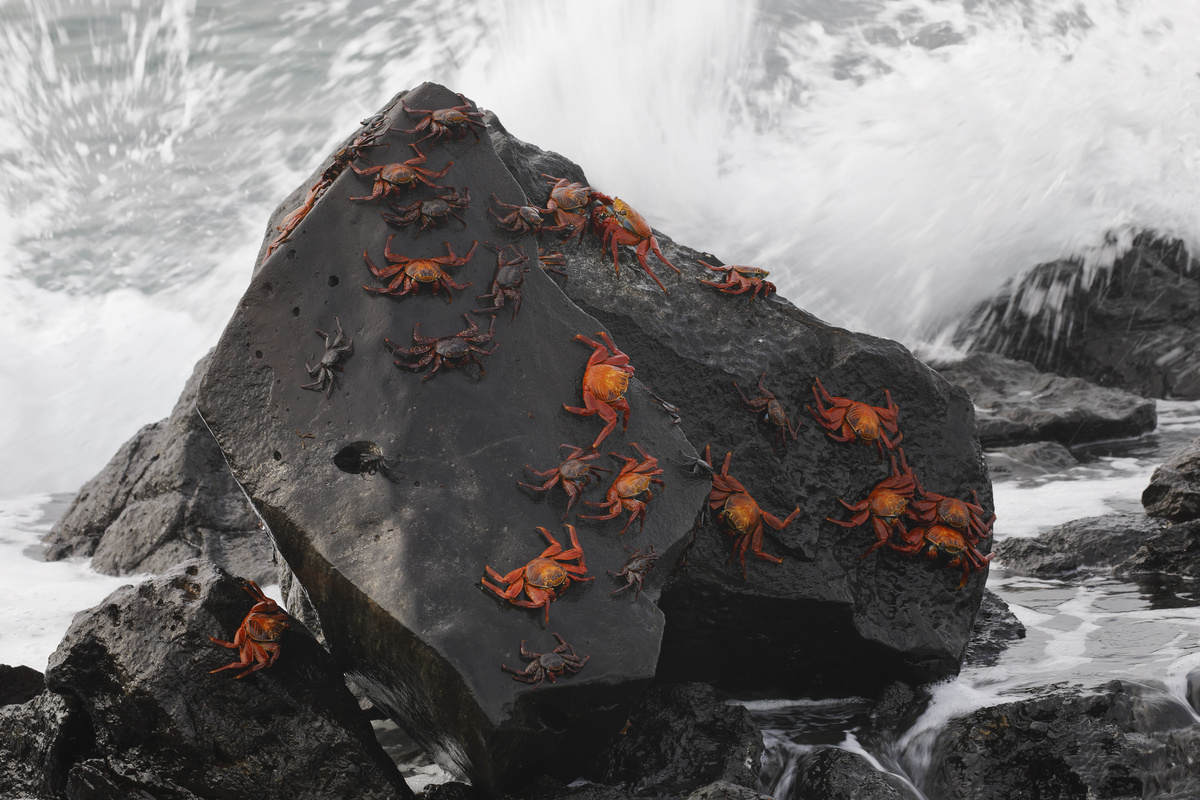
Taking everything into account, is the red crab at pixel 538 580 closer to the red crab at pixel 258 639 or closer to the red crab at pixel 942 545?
the red crab at pixel 258 639

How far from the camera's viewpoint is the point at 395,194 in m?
4.09

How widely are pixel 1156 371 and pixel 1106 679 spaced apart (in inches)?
486

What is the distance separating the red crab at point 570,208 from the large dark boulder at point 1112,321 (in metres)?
13.1

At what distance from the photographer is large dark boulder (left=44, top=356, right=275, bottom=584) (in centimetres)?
725

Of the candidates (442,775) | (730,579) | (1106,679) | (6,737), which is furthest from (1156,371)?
(6,737)

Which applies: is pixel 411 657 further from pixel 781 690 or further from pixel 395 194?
pixel 781 690

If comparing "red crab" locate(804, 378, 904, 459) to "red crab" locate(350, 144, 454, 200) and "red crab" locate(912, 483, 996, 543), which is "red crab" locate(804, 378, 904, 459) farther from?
"red crab" locate(350, 144, 454, 200)

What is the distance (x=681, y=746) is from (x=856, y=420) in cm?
181

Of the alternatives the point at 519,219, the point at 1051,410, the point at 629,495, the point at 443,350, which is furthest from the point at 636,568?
the point at 1051,410

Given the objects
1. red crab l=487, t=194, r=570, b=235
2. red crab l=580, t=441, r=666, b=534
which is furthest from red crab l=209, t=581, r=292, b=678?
red crab l=487, t=194, r=570, b=235

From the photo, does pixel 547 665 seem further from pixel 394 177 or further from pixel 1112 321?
pixel 1112 321

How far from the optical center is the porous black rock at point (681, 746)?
399 cm

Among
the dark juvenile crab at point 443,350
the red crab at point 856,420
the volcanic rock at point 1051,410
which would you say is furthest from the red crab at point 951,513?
the volcanic rock at point 1051,410

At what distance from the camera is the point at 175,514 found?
291 inches
